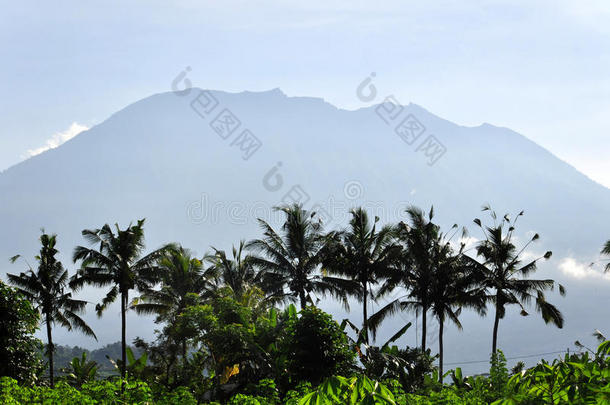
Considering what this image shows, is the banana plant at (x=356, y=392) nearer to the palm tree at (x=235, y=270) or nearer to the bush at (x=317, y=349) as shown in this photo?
the bush at (x=317, y=349)

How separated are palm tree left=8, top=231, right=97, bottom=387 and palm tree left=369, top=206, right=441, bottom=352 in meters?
16.2

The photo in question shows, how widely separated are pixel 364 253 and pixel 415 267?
279 cm

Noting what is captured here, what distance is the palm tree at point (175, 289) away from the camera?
35.9 metres

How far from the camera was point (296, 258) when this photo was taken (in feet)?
111

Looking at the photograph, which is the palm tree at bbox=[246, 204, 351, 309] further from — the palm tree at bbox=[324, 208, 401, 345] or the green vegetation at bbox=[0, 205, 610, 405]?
the palm tree at bbox=[324, 208, 401, 345]

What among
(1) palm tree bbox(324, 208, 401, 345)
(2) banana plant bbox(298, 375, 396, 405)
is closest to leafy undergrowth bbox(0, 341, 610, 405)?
(2) banana plant bbox(298, 375, 396, 405)

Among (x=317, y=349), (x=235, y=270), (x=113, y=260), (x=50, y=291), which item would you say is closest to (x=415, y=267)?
(x=235, y=270)

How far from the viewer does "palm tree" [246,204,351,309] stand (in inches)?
1316

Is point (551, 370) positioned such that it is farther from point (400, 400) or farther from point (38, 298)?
point (38, 298)

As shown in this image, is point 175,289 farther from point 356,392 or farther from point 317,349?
point 356,392

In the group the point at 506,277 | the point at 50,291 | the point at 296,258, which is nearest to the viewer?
the point at 506,277

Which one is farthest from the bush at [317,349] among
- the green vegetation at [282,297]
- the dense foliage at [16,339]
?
the dense foliage at [16,339]

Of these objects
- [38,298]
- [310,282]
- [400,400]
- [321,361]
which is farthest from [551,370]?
[38,298]

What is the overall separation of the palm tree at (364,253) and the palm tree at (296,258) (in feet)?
2.91
